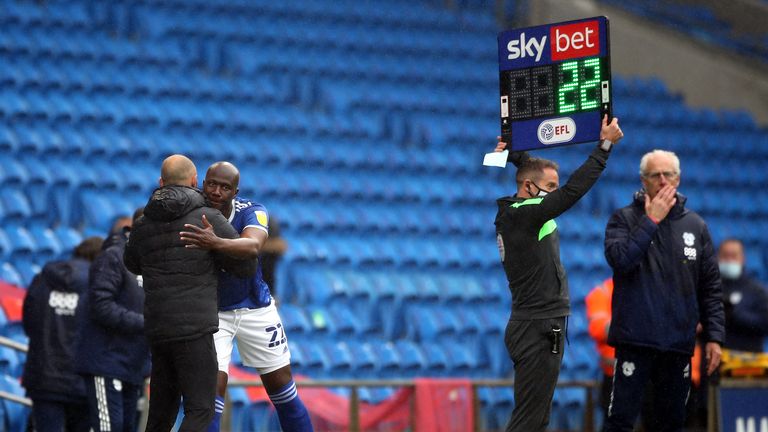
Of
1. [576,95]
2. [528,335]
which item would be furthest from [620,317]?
[576,95]

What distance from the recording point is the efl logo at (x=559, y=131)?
637 centimetres

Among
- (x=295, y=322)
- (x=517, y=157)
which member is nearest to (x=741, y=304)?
(x=517, y=157)

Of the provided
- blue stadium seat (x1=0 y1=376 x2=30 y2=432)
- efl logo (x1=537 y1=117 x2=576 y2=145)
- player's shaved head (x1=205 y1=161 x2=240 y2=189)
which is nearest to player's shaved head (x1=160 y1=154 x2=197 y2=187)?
player's shaved head (x1=205 y1=161 x2=240 y2=189)

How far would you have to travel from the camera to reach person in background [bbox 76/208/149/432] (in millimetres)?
7250

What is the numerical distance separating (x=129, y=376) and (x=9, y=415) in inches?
89.2

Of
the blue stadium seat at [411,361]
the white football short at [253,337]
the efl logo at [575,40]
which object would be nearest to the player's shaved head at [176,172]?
the white football short at [253,337]

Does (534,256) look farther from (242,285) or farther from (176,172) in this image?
(176,172)

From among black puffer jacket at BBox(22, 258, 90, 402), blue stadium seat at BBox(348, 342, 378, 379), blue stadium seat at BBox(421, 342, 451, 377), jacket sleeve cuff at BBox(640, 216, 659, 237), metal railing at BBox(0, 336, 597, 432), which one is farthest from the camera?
blue stadium seat at BBox(421, 342, 451, 377)

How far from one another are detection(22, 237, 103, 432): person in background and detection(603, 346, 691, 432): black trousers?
142 inches

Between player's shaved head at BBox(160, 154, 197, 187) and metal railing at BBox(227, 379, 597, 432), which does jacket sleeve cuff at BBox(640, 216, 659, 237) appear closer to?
player's shaved head at BBox(160, 154, 197, 187)

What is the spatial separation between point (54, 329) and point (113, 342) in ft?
3.04

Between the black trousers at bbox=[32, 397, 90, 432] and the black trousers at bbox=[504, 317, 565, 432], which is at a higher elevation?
the black trousers at bbox=[504, 317, 565, 432]

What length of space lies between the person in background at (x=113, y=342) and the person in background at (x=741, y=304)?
4778mm

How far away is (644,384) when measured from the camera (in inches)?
269
